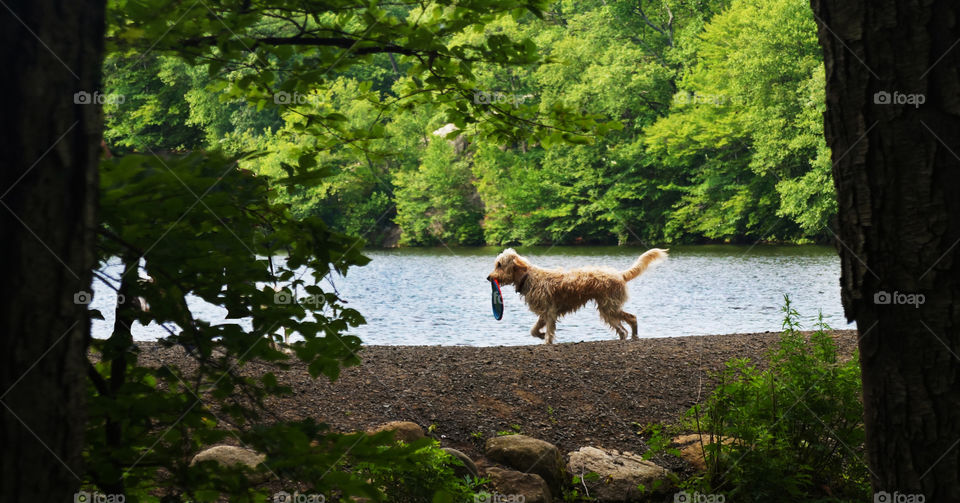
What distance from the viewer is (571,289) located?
9938mm

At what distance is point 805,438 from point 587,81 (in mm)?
32762

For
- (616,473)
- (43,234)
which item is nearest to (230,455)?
(616,473)

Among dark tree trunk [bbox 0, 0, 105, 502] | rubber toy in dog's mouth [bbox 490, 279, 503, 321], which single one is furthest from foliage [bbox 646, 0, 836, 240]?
dark tree trunk [bbox 0, 0, 105, 502]

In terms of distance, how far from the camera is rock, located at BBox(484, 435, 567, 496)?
15.0 ft

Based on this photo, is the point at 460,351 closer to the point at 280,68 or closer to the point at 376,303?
the point at 280,68

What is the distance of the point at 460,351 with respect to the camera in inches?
298

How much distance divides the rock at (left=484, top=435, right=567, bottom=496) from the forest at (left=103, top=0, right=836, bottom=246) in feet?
70.5

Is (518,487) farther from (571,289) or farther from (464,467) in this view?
(571,289)

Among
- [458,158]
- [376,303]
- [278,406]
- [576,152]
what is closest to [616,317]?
[278,406]

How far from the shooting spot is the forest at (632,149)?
29.3m

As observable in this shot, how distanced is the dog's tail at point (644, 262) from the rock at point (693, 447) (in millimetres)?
4915

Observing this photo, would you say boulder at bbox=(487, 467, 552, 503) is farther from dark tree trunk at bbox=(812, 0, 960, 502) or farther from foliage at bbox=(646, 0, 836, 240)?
foliage at bbox=(646, 0, 836, 240)

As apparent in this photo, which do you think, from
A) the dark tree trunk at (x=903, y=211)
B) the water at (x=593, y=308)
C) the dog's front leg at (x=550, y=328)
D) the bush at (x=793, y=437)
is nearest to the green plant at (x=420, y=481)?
the bush at (x=793, y=437)

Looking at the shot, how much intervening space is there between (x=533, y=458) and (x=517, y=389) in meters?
1.63
